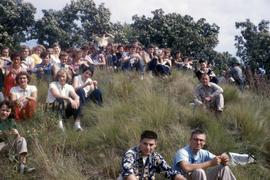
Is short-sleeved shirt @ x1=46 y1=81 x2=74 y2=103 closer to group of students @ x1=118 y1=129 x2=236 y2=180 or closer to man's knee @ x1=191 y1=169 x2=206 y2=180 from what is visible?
group of students @ x1=118 y1=129 x2=236 y2=180

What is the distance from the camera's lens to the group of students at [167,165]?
19.0ft

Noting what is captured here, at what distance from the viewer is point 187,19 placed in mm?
25578

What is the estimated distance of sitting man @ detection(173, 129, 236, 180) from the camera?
5992 mm

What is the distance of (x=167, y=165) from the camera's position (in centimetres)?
602

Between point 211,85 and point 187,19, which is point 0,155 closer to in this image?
point 211,85

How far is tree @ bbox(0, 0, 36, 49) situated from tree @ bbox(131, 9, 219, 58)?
5.92 meters

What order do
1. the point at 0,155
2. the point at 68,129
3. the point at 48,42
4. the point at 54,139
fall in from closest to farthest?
the point at 0,155, the point at 54,139, the point at 68,129, the point at 48,42

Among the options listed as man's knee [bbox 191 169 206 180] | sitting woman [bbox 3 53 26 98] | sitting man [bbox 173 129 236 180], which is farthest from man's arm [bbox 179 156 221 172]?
sitting woman [bbox 3 53 26 98]

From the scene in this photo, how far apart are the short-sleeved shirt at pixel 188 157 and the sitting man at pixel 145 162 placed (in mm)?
261

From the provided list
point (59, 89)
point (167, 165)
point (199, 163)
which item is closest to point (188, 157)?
point (199, 163)

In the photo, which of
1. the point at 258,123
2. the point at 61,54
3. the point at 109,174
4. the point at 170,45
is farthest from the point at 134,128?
the point at 170,45

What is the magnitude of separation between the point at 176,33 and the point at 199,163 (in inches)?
744

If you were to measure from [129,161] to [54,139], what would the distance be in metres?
2.16

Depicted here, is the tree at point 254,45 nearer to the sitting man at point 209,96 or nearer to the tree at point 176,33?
the tree at point 176,33
